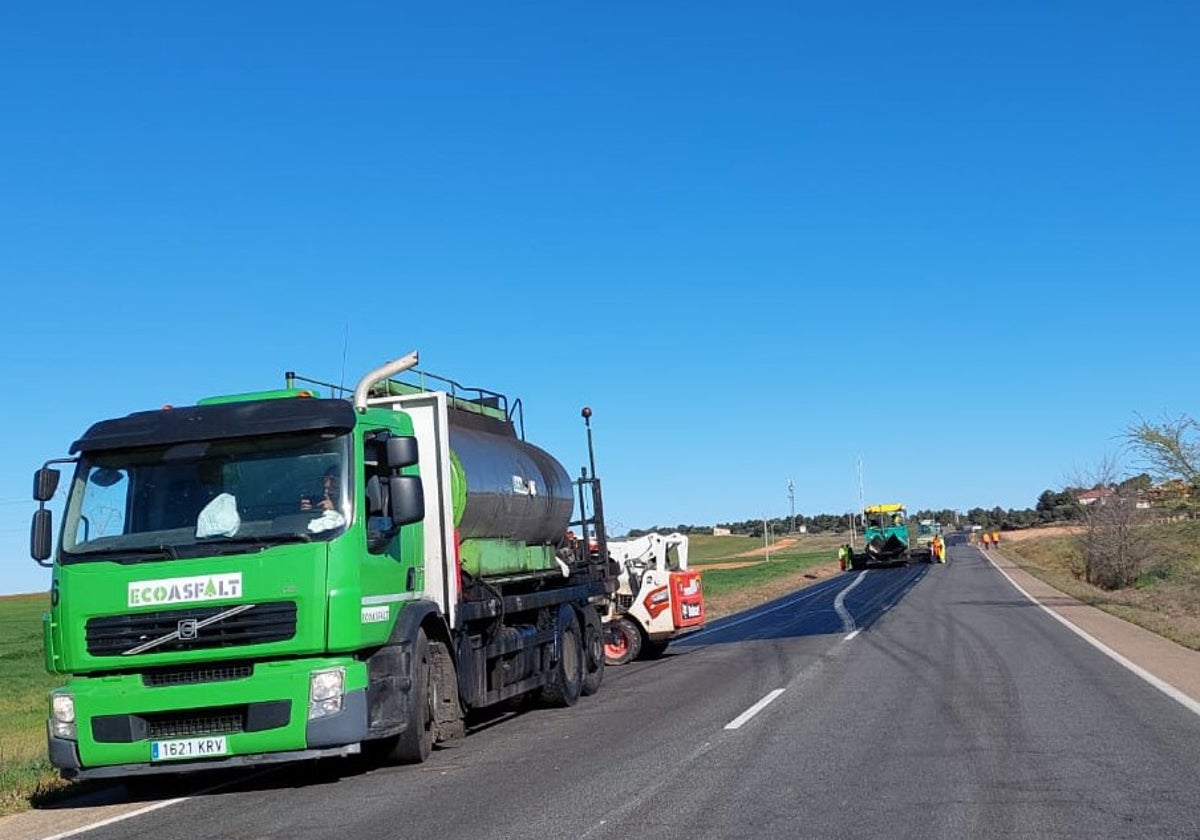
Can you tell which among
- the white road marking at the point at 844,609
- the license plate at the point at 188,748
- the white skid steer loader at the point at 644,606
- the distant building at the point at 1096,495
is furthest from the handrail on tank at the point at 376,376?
the distant building at the point at 1096,495

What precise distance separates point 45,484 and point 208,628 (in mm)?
1892

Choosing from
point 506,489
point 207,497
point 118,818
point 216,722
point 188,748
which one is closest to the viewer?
point 118,818

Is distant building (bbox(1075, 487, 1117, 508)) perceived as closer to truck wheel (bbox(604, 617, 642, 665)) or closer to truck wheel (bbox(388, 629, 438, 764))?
truck wheel (bbox(604, 617, 642, 665))

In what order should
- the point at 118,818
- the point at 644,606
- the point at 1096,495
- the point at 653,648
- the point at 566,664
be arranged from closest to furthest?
the point at 118,818
the point at 566,664
the point at 644,606
the point at 653,648
the point at 1096,495

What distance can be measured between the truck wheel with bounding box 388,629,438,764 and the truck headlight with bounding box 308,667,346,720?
0.99 m

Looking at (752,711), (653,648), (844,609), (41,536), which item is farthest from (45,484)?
(844,609)

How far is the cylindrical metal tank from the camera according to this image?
12.8m

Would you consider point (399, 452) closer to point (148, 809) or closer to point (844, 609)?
point (148, 809)

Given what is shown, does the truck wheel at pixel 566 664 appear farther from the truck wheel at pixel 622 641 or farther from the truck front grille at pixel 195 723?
the truck front grille at pixel 195 723

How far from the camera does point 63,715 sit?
9.66m

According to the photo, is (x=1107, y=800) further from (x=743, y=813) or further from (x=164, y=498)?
(x=164, y=498)

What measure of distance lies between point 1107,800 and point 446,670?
587 centimetres

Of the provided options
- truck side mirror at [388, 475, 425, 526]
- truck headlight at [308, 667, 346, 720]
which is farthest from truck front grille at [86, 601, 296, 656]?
truck side mirror at [388, 475, 425, 526]

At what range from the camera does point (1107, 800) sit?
7.91 m
